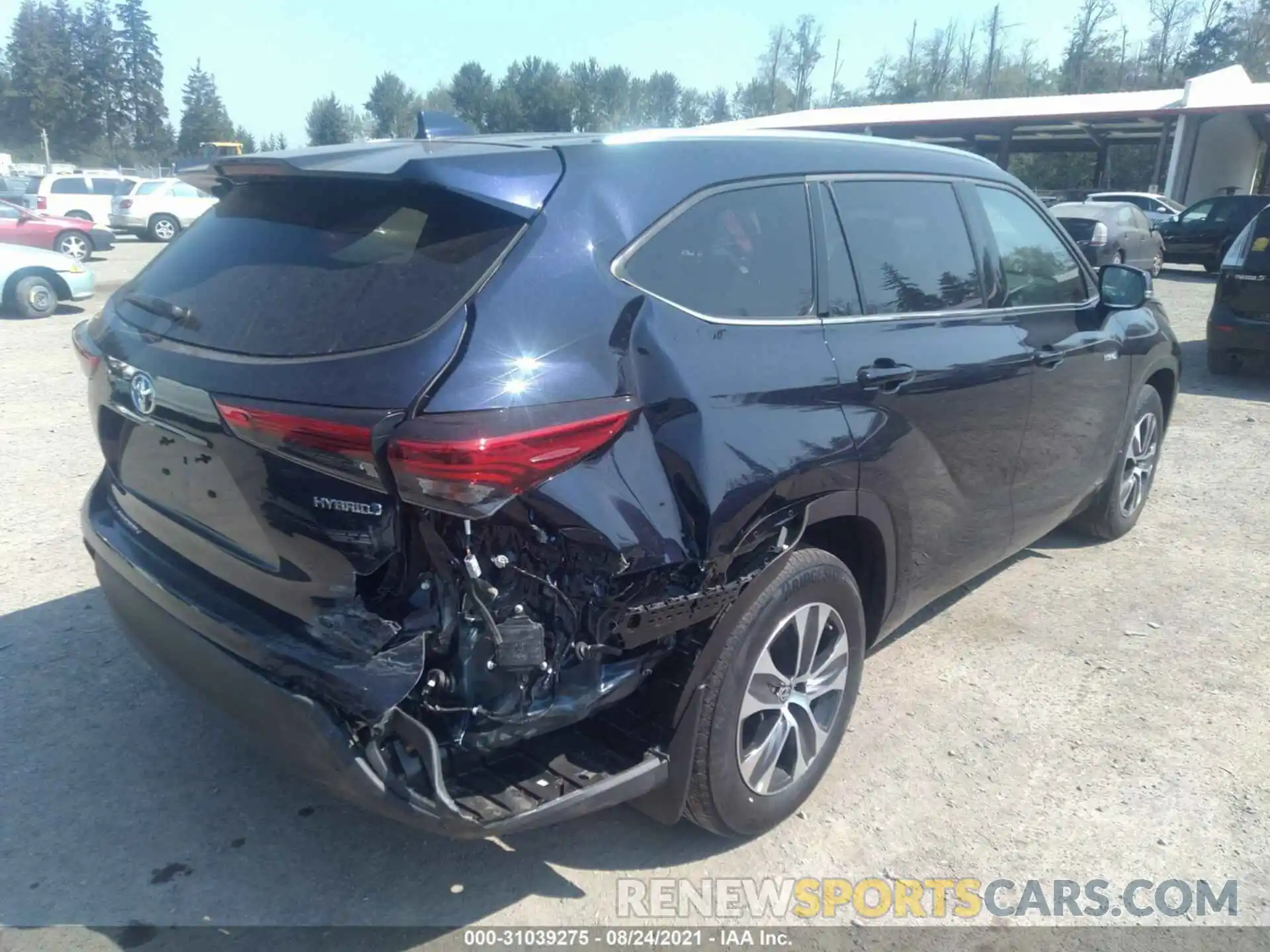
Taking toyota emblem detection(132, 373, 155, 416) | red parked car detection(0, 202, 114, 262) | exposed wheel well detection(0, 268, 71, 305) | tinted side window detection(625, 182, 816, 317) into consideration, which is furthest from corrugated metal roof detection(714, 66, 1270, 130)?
toyota emblem detection(132, 373, 155, 416)

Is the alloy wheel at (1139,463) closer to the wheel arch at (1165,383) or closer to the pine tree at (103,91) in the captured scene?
the wheel arch at (1165,383)

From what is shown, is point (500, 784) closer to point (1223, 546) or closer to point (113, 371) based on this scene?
point (113, 371)

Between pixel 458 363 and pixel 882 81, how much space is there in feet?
302

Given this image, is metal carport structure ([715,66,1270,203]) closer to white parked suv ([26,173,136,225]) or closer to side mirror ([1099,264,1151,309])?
white parked suv ([26,173,136,225])

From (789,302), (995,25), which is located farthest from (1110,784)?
(995,25)

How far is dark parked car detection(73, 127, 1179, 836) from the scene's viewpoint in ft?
7.36

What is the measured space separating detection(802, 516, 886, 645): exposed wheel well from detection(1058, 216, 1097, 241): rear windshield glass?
15.6 meters

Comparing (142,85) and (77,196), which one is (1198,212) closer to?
(77,196)

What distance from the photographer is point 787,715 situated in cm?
298

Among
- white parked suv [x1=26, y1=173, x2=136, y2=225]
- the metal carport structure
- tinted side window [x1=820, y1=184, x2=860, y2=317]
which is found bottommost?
white parked suv [x1=26, y1=173, x2=136, y2=225]

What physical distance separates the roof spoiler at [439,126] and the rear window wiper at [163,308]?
103 centimetres

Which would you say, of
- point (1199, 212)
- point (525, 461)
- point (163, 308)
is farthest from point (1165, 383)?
point (1199, 212)

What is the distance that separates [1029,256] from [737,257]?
77.3 inches

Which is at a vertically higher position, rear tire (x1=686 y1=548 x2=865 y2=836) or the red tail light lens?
the red tail light lens
